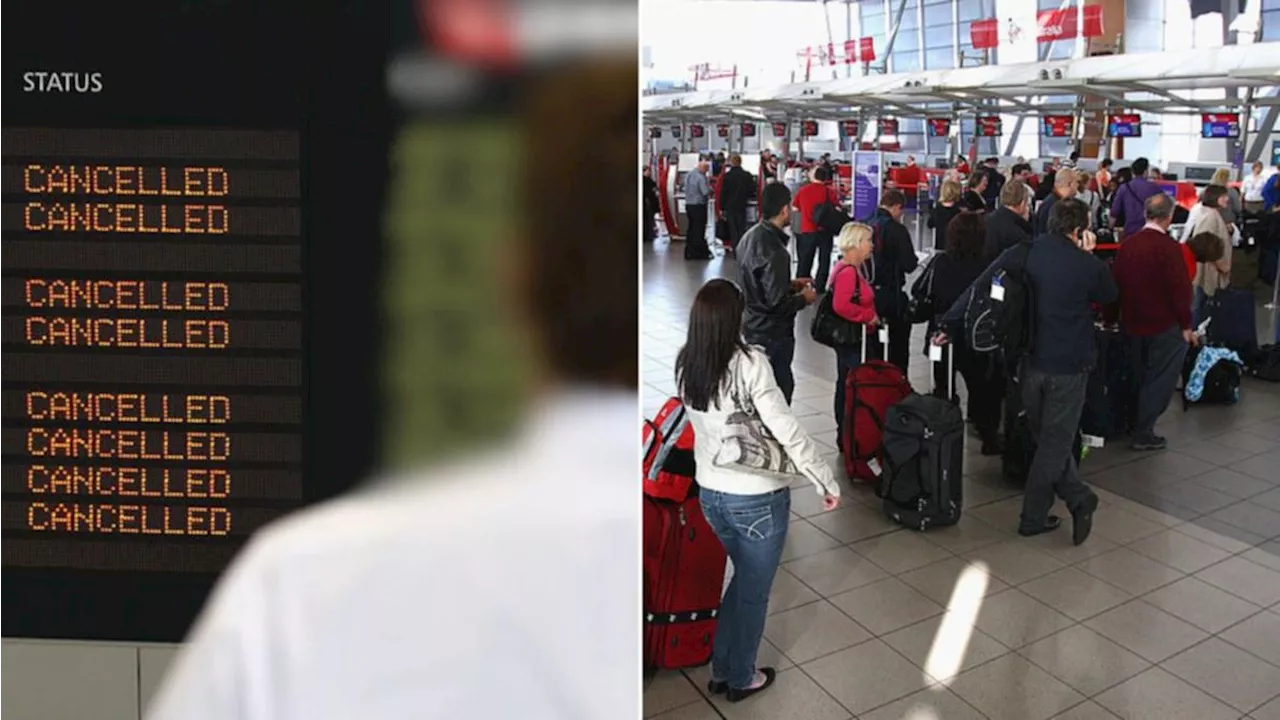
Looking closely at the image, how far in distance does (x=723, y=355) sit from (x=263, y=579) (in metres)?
1.97

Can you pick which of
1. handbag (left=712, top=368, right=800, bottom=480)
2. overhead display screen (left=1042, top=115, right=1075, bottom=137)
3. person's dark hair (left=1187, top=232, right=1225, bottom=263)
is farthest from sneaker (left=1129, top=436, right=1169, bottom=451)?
overhead display screen (left=1042, top=115, right=1075, bottom=137)

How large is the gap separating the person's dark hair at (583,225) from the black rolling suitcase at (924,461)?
4127 millimetres

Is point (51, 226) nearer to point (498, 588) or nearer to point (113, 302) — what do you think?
point (113, 302)

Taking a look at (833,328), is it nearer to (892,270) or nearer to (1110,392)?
(892,270)

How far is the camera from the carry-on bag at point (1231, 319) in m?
9.30

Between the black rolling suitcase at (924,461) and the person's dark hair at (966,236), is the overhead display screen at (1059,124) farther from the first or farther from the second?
the black rolling suitcase at (924,461)

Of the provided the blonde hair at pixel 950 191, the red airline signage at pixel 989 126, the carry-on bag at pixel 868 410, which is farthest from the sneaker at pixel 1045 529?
the red airline signage at pixel 989 126

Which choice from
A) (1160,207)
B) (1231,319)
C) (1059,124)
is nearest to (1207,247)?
(1231,319)

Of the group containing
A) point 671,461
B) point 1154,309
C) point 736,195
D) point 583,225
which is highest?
Result: point 736,195

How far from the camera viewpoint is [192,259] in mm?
2363

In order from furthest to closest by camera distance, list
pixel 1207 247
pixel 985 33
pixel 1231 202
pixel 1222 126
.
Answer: pixel 985 33
pixel 1222 126
pixel 1231 202
pixel 1207 247

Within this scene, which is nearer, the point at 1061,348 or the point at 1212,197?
the point at 1061,348

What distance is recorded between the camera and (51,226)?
2.37 metres

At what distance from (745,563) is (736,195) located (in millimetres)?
13480
